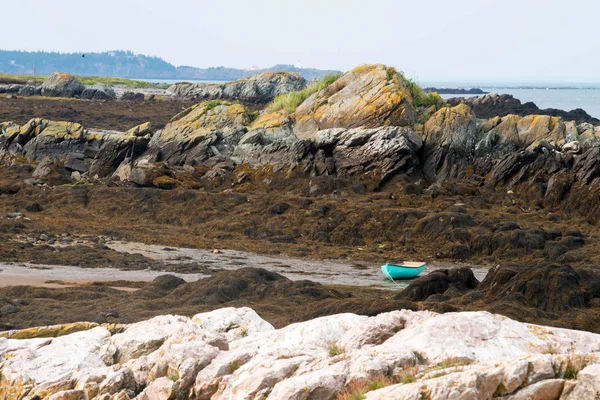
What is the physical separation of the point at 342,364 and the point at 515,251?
2141 centimetres

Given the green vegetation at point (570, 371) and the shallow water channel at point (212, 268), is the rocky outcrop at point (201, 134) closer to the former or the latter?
the shallow water channel at point (212, 268)

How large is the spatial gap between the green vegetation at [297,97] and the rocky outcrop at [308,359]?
117 ft

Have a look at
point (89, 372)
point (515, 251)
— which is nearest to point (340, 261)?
point (515, 251)

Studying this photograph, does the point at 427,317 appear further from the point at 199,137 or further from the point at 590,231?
the point at 199,137

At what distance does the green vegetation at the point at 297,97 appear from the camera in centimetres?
4722

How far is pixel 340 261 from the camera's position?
29000mm

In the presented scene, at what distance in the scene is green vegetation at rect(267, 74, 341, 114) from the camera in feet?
155

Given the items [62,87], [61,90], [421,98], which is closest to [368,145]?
[421,98]

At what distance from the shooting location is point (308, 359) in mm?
9383

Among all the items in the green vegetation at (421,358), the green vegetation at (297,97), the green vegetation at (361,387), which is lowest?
the green vegetation at (361,387)

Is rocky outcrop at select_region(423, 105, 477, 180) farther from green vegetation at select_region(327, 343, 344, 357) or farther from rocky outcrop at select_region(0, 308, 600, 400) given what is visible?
green vegetation at select_region(327, 343, 344, 357)

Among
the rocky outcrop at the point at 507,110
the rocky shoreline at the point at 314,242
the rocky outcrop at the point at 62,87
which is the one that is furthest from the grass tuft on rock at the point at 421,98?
the rocky outcrop at the point at 62,87

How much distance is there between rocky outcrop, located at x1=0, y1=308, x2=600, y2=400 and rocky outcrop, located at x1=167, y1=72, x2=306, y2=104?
97.3 metres

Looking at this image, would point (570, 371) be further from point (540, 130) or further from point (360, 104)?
point (360, 104)
